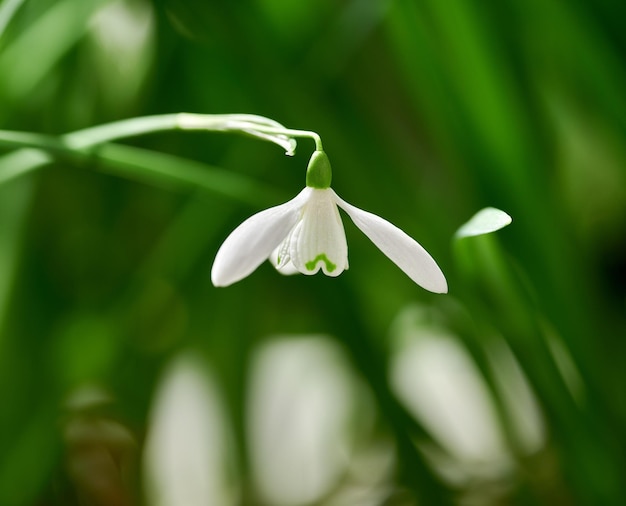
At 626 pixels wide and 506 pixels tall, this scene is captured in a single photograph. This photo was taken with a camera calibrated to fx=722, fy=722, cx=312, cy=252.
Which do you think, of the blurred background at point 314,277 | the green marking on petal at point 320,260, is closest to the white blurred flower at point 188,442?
the blurred background at point 314,277

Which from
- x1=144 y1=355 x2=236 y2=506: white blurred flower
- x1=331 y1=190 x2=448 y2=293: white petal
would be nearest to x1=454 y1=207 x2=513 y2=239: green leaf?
x1=331 y1=190 x2=448 y2=293: white petal

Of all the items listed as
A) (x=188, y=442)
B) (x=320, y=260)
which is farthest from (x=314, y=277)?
(x=188, y=442)

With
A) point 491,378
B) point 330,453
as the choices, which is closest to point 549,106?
point 491,378

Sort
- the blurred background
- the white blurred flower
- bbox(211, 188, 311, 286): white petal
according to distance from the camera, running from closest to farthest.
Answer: bbox(211, 188, 311, 286): white petal → the blurred background → the white blurred flower

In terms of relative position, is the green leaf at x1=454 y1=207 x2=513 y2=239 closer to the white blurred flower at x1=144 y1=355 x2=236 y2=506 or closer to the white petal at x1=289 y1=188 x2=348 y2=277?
the white petal at x1=289 y1=188 x2=348 y2=277

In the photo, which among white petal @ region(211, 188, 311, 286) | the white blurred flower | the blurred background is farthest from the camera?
the white blurred flower

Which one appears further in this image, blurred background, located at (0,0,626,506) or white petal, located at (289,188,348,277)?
blurred background, located at (0,0,626,506)

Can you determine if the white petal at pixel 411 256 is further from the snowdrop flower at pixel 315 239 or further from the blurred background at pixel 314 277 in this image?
the blurred background at pixel 314 277

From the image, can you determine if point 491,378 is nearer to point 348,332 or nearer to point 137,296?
point 348,332
